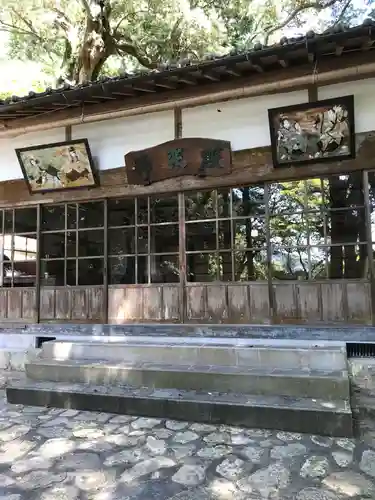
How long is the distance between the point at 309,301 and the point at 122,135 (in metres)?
3.96

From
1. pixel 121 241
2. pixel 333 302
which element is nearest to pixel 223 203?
pixel 121 241

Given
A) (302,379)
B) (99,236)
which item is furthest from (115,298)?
(302,379)

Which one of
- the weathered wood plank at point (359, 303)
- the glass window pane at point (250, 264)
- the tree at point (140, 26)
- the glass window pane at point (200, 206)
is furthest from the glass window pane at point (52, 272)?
the tree at point (140, 26)

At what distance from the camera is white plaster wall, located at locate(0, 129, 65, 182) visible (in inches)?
291

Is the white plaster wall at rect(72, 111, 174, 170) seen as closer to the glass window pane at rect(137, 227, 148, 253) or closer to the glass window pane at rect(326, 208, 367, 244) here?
the glass window pane at rect(137, 227, 148, 253)

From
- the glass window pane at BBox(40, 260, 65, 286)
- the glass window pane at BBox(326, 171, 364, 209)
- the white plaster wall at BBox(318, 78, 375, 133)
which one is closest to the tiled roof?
the white plaster wall at BBox(318, 78, 375, 133)

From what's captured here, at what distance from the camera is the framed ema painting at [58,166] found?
6.96 metres

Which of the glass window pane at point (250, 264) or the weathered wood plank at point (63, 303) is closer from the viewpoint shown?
the glass window pane at point (250, 264)

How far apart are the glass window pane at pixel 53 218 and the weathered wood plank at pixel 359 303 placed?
16.0 feet

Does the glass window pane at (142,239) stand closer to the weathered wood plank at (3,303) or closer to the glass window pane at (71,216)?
the glass window pane at (71,216)

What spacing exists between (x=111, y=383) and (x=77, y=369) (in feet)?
1.46

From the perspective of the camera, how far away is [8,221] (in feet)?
25.6

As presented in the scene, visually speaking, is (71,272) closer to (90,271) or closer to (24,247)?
(90,271)

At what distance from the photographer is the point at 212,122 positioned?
647 cm
